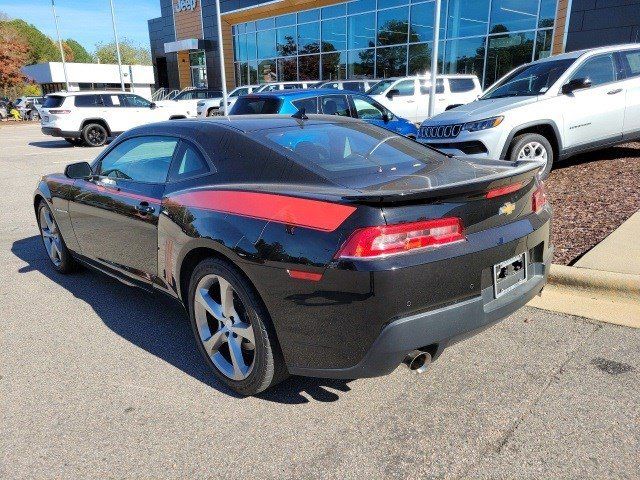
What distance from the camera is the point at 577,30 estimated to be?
49.6 feet

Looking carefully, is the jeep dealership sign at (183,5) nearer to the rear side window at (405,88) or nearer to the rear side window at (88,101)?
the rear side window at (88,101)

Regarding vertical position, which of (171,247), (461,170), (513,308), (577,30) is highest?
(577,30)

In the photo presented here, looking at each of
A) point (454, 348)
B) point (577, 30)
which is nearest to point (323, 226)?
point (454, 348)

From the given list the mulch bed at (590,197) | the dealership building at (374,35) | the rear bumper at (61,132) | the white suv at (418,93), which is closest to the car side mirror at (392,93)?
the white suv at (418,93)

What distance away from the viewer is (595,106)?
6.96m

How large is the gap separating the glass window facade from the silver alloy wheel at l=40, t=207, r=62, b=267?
16.4 metres

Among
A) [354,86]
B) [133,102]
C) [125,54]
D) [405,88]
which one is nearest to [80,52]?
[125,54]

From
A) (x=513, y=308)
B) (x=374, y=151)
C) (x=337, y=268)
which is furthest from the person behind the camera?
(x=374, y=151)

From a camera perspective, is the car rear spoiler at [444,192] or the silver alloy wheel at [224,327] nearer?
the car rear spoiler at [444,192]

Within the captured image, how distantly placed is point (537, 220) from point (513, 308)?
55cm

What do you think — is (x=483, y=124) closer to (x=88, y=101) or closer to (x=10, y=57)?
(x=88, y=101)

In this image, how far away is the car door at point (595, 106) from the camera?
270 inches

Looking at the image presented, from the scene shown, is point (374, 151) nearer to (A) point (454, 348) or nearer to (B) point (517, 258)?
(B) point (517, 258)

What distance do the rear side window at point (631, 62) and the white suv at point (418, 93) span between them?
7033 millimetres
